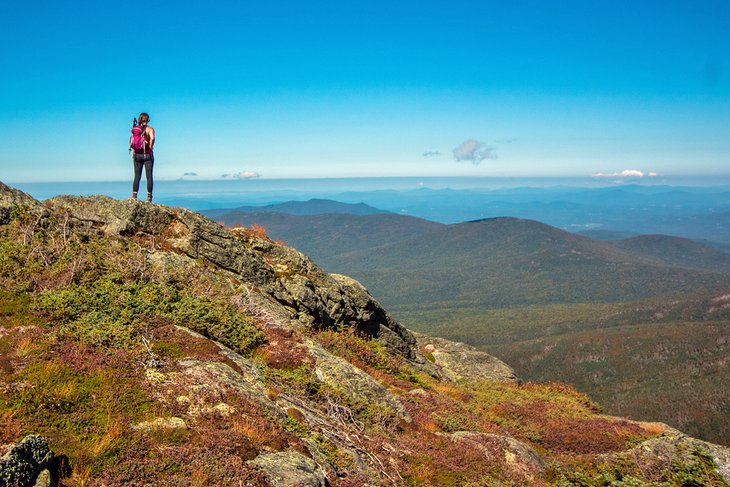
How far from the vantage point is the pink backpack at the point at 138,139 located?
789 inches

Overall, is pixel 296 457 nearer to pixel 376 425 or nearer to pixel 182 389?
pixel 182 389

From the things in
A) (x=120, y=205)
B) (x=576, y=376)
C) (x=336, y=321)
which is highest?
(x=120, y=205)

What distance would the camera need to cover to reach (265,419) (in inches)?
357

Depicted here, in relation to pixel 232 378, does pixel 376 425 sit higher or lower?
lower

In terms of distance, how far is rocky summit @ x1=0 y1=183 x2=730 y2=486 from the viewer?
7.36 metres

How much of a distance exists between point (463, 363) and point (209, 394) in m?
27.0

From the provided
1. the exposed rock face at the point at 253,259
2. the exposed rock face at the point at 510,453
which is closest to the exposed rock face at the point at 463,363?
the exposed rock face at the point at 253,259

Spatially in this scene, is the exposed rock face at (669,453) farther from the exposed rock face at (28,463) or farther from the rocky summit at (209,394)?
the exposed rock face at (28,463)

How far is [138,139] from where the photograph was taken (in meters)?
20.1

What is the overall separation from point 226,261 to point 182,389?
42.0ft

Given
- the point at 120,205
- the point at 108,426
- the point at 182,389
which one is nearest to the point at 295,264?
the point at 120,205

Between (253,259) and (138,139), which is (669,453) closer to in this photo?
(253,259)

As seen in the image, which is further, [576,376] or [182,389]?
[576,376]

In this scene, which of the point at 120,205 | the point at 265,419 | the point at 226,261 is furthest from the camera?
the point at 226,261
